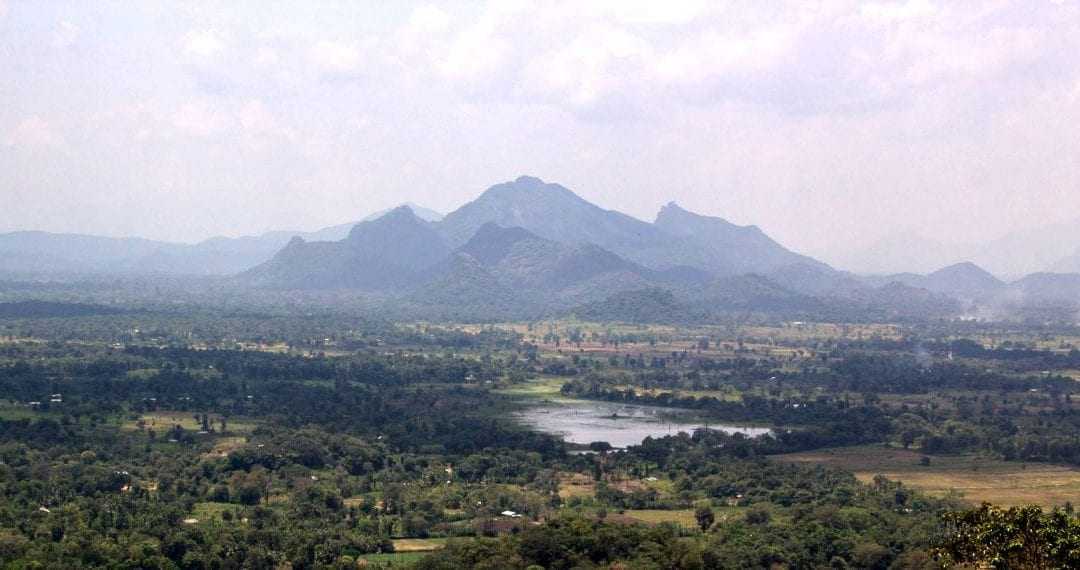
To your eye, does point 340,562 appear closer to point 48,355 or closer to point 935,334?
point 48,355

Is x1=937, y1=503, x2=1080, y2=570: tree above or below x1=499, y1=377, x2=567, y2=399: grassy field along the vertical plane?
above

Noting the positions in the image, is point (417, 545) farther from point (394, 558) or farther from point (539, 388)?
point (539, 388)

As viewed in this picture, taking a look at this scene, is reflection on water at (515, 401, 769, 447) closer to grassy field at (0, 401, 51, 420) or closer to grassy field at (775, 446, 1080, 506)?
grassy field at (775, 446, 1080, 506)

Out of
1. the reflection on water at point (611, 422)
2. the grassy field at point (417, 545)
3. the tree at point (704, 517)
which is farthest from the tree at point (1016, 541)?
the reflection on water at point (611, 422)

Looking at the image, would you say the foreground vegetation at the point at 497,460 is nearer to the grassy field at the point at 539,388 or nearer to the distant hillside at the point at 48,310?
the grassy field at the point at 539,388

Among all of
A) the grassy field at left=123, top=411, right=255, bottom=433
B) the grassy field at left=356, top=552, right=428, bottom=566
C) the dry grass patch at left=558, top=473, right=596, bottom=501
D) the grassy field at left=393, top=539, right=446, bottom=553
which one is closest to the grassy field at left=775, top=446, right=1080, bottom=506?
the dry grass patch at left=558, top=473, right=596, bottom=501
